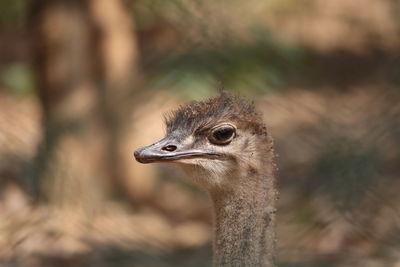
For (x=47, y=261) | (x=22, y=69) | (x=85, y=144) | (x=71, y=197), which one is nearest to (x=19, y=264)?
(x=47, y=261)

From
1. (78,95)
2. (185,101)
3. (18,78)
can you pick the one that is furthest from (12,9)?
(185,101)

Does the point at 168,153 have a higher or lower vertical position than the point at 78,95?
lower

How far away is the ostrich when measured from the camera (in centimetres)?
298

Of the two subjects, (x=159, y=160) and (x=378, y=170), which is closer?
(x=159, y=160)

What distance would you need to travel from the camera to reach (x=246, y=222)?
3025 mm

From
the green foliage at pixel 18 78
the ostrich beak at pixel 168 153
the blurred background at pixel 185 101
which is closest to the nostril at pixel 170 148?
the ostrich beak at pixel 168 153

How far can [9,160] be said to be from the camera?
248 inches

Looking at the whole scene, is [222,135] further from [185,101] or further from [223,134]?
[185,101]

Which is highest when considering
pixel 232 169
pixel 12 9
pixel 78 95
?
pixel 12 9

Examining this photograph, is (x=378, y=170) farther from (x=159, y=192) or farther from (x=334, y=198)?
(x=159, y=192)

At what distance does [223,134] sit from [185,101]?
2.19 m

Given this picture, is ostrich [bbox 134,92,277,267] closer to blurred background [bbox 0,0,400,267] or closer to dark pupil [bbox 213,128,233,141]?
dark pupil [bbox 213,128,233,141]

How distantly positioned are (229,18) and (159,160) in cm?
215

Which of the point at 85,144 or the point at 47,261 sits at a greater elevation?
the point at 85,144
